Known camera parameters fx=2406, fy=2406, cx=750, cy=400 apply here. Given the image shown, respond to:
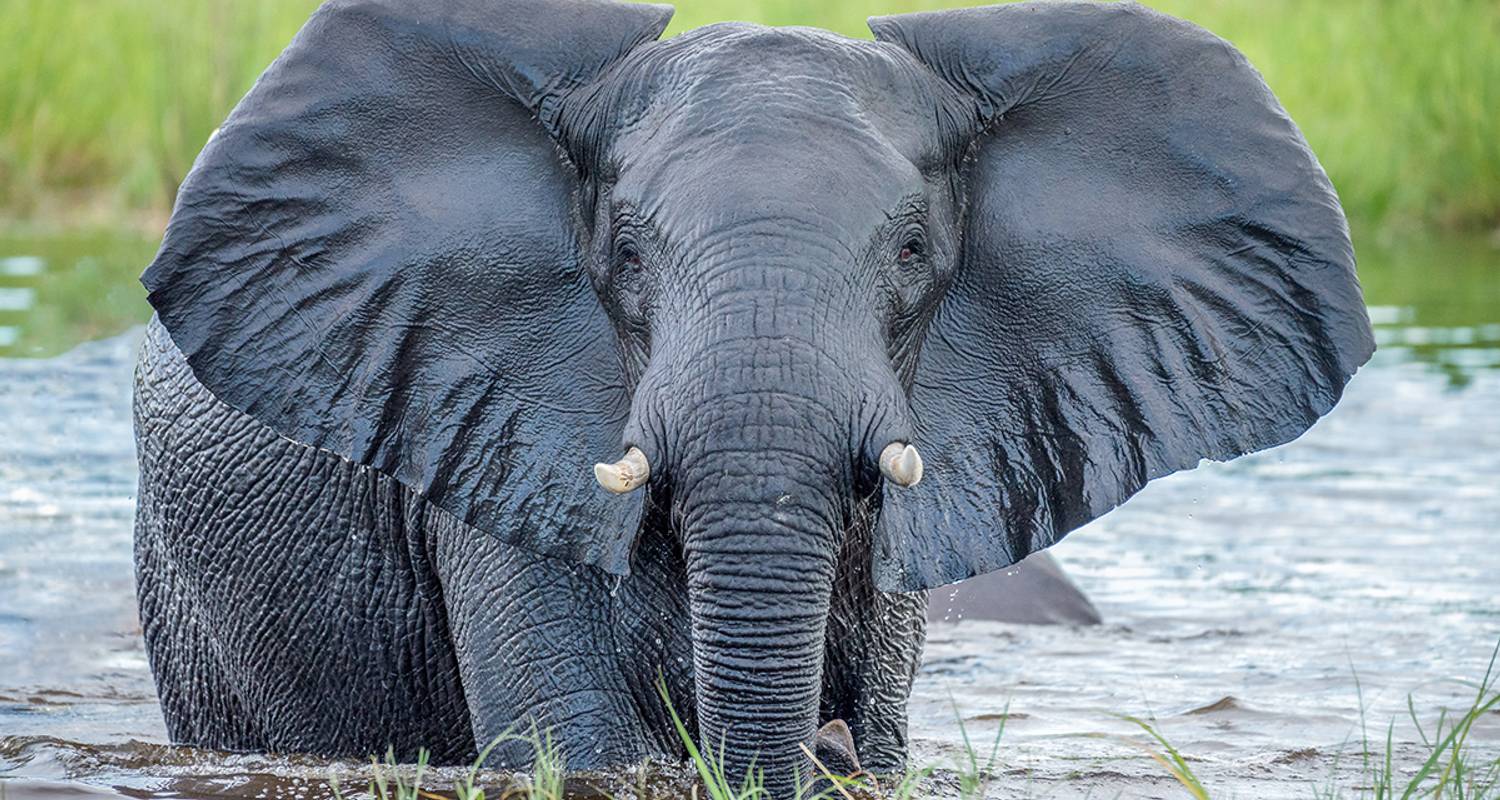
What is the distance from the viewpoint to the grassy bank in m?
15.9

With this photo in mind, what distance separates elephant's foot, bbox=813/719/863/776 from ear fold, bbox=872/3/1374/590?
0.49 m

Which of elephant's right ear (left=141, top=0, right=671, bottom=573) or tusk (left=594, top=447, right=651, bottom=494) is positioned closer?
tusk (left=594, top=447, right=651, bottom=494)

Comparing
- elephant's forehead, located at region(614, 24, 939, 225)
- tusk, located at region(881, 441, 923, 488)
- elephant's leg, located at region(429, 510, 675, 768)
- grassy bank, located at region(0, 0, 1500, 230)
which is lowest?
grassy bank, located at region(0, 0, 1500, 230)

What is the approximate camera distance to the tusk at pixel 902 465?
3695mm

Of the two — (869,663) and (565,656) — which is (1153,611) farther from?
(565,656)

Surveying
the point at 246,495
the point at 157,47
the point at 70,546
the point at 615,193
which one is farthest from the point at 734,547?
the point at 157,47

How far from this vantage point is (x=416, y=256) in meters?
4.43

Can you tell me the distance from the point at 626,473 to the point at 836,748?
104cm

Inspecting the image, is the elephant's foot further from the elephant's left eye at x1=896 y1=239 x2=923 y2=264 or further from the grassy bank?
the grassy bank

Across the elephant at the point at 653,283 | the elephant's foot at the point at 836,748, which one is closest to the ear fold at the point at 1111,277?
the elephant at the point at 653,283

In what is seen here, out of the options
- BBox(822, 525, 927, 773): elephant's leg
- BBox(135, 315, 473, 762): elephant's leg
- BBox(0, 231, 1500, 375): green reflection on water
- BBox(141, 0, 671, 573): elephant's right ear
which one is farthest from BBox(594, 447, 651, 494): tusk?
BBox(0, 231, 1500, 375): green reflection on water

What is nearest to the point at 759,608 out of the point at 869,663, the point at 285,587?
the point at 869,663

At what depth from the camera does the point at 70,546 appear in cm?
875

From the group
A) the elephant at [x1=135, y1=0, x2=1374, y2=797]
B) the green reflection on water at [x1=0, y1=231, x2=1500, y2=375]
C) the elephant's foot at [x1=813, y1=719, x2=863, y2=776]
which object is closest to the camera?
the elephant at [x1=135, y1=0, x2=1374, y2=797]
